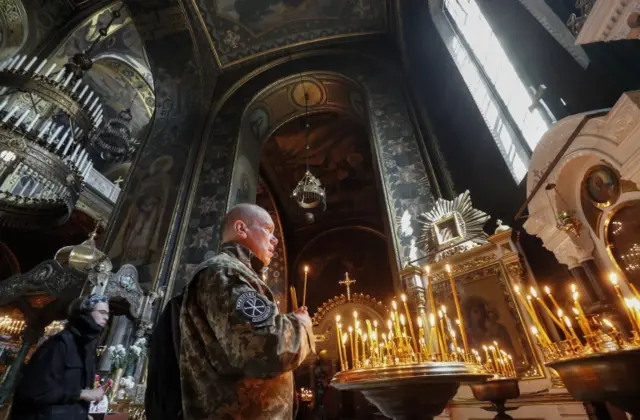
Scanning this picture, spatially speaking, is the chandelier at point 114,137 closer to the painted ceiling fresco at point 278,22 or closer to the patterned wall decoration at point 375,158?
the painted ceiling fresco at point 278,22

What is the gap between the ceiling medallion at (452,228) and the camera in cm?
420

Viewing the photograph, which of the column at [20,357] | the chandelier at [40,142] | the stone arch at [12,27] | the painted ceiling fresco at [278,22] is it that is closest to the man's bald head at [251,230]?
the column at [20,357]

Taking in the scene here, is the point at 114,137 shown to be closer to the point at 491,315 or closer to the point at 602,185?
the point at 491,315

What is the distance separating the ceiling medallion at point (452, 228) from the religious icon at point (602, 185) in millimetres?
1569

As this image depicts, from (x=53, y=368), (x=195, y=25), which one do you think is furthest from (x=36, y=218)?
(x=53, y=368)

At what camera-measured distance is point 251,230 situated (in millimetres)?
1769

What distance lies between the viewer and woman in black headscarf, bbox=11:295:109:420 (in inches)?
84.0

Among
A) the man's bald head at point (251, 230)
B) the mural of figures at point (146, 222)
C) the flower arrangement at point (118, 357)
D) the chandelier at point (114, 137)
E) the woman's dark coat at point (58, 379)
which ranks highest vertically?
the chandelier at point (114, 137)

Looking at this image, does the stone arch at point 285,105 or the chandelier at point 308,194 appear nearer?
the chandelier at point 308,194

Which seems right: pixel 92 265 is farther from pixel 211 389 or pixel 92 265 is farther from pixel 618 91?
pixel 618 91

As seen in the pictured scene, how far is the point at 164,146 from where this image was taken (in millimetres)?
8227

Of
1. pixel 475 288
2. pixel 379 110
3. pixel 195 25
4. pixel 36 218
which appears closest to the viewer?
pixel 475 288

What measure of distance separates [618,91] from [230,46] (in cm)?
940

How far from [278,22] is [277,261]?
796 centimetres
